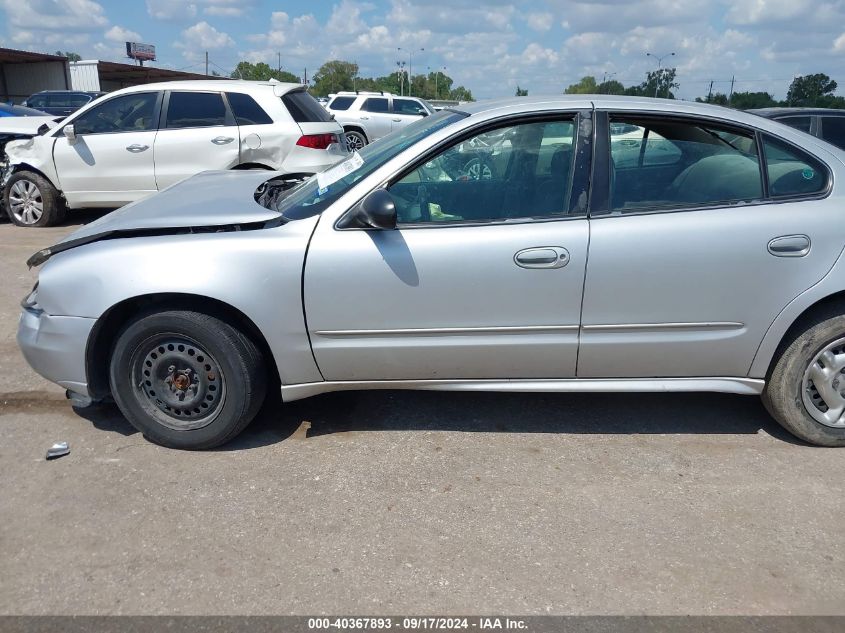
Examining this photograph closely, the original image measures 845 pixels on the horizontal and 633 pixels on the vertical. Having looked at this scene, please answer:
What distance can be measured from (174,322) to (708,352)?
8.60 ft

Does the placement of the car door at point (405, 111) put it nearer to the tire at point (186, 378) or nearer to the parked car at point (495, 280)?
the parked car at point (495, 280)

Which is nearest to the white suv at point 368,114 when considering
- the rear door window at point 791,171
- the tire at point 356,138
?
the tire at point 356,138

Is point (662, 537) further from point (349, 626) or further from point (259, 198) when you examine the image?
point (259, 198)

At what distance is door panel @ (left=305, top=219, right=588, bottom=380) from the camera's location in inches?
128

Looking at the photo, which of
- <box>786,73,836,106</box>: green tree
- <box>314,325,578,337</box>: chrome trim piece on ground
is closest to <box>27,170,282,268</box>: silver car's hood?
<box>314,325,578,337</box>: chrome trim piece on ground

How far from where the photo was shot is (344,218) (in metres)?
3.29

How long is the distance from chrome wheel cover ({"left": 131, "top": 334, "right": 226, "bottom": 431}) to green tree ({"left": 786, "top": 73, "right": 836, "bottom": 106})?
3867cm

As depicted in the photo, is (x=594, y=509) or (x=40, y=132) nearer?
(x=594, y=509)

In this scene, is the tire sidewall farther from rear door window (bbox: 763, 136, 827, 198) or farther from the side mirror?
rear door window (bbox: 763, 136, 827, 198)

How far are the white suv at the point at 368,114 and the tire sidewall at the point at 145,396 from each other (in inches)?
543

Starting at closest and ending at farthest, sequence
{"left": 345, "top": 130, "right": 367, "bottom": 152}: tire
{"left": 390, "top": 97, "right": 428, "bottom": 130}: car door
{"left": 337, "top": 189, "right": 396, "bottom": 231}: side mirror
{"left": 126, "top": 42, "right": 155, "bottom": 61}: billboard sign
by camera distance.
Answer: {"left": 337, "top": 189, "right": 396, "bottom": 231}: side mirror, {"left": 345, "top": 130, "right": 367, "bottom": 152}: tire, {"left": 390, "top": 97, "right": 428, "bottom": 130}: car door, {"left": 126, "top": 42, "right": 155, "bottom": 61}: billboard sign

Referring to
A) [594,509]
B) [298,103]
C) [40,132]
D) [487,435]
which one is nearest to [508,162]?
[487,435]

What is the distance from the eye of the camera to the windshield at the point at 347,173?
3.41 metres

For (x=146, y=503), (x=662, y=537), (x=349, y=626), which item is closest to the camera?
(x=349, y=626)
